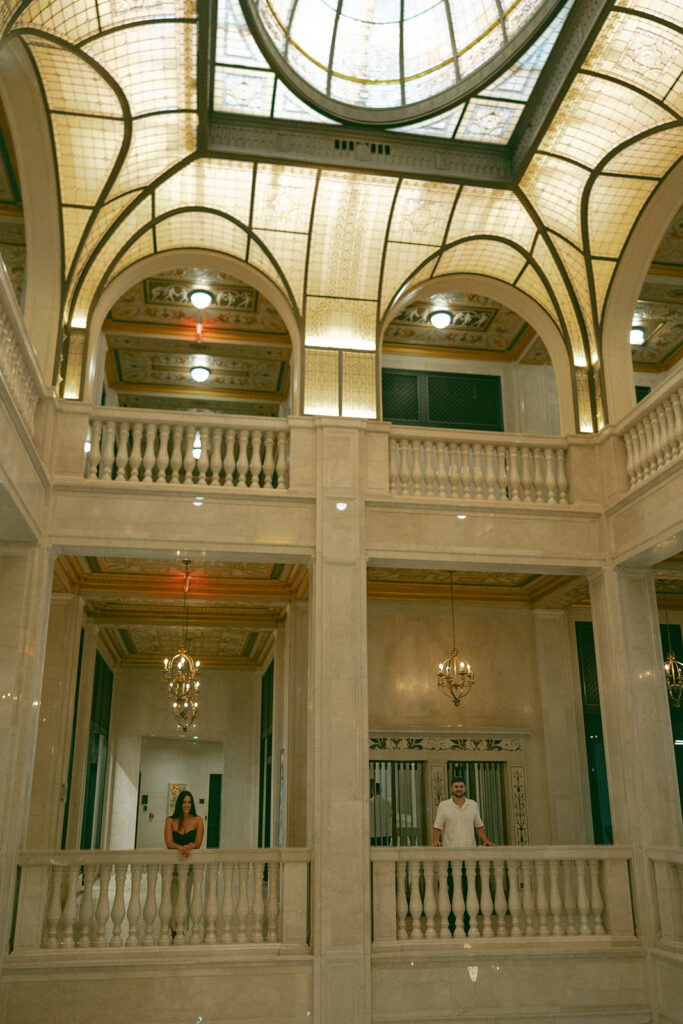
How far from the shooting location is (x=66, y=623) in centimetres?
1128

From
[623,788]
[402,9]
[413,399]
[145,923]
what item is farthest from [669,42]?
[145,923]

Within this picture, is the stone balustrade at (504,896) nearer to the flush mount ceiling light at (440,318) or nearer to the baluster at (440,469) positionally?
the baluster at (440,469)

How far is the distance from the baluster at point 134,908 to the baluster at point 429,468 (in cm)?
467

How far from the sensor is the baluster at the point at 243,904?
25.4ft

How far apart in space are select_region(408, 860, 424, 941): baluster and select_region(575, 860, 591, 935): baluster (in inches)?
61.5

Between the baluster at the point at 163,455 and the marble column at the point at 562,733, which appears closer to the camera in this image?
the baluster at the point at 163,455

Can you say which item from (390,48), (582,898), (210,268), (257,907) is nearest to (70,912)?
(257,907)

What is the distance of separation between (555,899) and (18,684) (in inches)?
215

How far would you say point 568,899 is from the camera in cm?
831

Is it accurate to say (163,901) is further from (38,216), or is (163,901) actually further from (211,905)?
(38,216)

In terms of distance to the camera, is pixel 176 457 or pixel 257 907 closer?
pixel 257 907

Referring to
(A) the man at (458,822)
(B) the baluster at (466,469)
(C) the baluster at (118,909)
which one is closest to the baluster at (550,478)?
(B) the baluster at (466,469)

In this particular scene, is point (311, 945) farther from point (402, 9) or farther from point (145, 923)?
point (402, 9)

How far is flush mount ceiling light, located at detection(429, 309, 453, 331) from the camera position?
11.7m
